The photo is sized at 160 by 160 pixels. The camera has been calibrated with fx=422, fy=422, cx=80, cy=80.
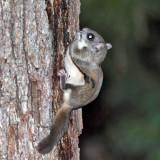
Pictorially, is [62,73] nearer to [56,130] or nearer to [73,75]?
[73,75]

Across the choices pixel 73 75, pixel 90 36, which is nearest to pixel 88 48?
pixel 90 36

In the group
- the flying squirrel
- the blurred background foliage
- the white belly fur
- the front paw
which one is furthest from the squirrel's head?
the blurred background foliage

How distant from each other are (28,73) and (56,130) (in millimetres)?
380

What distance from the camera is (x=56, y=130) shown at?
2480mm

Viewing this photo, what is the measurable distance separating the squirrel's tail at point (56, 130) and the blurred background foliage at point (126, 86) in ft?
8.67

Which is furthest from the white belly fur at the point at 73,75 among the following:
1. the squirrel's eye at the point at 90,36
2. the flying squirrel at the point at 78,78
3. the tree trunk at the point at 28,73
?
the squirrel's eye at the point at 90,36

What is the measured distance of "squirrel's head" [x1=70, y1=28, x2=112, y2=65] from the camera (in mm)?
2854

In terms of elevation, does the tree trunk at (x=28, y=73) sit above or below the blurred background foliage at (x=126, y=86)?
above

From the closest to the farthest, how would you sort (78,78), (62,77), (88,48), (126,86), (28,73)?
(28,73), (62,77), (78,78), (88,48), (126,86)

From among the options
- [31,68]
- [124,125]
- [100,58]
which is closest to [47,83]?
[31,68]

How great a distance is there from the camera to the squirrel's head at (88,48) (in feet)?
9.36

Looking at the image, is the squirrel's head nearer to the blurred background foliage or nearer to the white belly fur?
the white belly fur

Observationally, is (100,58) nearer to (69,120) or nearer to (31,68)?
(69,120)

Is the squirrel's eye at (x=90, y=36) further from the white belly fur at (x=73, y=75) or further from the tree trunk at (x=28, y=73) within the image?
the tree trunk at (x=28, y=73)
